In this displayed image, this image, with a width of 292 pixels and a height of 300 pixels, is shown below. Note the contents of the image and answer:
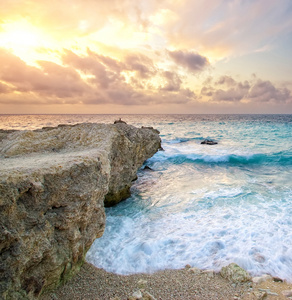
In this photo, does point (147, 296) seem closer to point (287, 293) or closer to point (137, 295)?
point (137, 295)

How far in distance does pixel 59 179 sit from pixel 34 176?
381mm

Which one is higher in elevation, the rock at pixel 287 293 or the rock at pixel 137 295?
the rock at pixel 137 295

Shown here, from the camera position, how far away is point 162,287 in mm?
4141

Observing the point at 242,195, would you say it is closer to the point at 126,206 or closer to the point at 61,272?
the point at 126,206

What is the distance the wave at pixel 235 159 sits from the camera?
57.1ft

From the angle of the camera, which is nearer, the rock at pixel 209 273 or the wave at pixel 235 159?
the rock at pixel 209 273

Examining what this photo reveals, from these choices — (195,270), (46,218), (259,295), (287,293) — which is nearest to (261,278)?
(287,293)

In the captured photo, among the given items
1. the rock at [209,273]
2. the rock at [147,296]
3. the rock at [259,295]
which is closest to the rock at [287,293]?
the rock at [259,295]

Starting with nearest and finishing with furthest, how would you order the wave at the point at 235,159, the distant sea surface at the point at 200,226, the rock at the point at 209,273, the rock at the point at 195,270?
the rock at the point at 209,273, the rock at the point at 195,270, the distant sea surface at the point at 200,226, the wave at the point at 235,159

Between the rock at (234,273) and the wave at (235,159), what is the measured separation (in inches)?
498

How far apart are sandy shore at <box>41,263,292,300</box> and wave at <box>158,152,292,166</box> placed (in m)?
13.0

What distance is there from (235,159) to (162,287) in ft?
52.4

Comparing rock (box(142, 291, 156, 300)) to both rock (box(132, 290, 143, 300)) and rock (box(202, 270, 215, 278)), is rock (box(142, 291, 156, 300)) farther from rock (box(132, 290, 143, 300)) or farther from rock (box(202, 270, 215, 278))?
rock (box(202, 270, 215, 278))

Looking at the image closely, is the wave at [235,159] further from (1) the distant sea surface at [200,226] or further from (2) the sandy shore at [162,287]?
(2) the sandy shore at [162,287]
